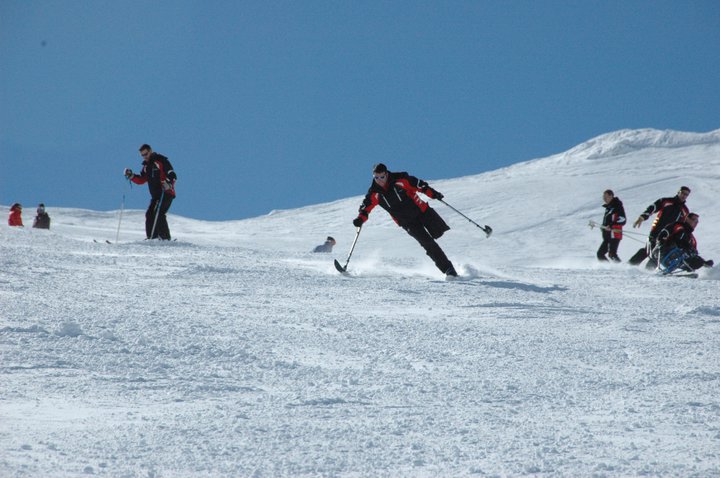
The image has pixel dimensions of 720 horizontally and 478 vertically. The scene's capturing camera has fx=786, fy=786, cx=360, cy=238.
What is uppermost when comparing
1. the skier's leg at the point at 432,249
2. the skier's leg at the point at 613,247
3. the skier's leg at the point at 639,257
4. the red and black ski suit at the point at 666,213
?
the red and black ski suit at the point at 666,213

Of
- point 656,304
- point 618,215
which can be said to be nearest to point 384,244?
point 618,215

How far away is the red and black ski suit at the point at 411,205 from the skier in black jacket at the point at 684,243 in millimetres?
3776

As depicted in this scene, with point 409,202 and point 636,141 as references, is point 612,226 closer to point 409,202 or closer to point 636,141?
point 409,202

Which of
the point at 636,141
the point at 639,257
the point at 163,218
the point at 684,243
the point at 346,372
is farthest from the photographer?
the point at 636,141

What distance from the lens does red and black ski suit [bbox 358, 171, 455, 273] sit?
396 inches

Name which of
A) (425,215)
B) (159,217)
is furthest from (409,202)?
(159,217)

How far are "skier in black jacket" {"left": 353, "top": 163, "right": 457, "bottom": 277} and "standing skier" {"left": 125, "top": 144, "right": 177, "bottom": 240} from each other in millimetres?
5161

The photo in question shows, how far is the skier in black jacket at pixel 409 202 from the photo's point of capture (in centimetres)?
1004

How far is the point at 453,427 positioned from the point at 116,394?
1.65 m

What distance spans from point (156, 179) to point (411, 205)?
5.89 meters

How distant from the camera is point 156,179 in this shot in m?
14.1

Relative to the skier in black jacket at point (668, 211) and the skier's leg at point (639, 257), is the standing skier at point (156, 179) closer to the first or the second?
the skier's leg at point (639, 257)

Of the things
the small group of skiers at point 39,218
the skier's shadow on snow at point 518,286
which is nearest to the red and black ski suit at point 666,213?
the skier's shadow on snow at point 518,286

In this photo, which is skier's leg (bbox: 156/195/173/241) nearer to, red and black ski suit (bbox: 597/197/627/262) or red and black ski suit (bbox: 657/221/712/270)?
red and black ski suit (bbox: 597/197/627/262)
